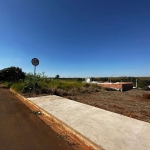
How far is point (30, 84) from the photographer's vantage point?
10008mm

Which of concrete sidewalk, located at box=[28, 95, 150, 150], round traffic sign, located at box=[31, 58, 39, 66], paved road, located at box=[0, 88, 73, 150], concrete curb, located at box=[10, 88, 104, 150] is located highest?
round traffic sign, located at box=[31, 58, 39, 66]

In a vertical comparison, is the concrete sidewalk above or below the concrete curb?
above

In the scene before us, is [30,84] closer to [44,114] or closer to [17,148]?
[44,114]

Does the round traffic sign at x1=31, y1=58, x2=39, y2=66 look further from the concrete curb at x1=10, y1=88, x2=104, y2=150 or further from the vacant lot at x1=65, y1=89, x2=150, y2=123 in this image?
the concrete curb at x1=10, y1=88, x2=104, y2=150

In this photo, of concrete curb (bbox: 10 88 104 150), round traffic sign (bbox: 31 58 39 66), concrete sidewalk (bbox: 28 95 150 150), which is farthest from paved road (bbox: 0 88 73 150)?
round traffic sign (bbox: 31 58 39 66)

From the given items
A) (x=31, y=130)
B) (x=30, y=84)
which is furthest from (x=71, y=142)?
(x=30, y=84)

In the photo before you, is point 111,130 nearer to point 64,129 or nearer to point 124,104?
point 64,129

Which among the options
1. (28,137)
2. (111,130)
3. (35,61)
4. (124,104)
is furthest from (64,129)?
(35,61)

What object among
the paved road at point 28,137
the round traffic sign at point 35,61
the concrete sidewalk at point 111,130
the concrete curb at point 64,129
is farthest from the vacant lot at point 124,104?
the round traffic sign at point 35,61

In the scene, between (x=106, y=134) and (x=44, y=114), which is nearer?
(x=106, y=134)

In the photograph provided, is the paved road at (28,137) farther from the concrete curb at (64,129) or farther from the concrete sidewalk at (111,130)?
the concrete sidewalk at (111,130)

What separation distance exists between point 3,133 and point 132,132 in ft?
9.47

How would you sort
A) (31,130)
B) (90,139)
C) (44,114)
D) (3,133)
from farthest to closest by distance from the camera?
(44,114)
(31,130)
(3,133)
(90,139)

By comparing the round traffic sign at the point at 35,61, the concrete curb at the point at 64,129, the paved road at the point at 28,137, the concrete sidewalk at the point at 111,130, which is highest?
the round traffic sign at the point at 35,61
